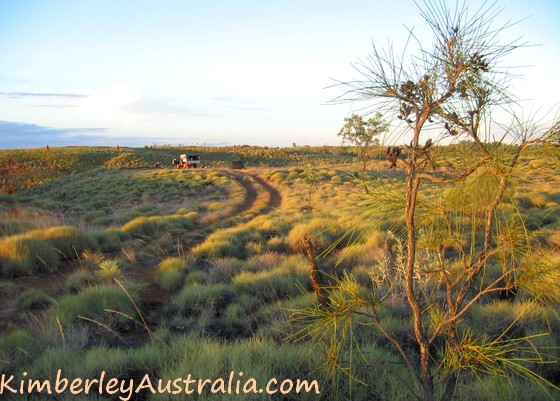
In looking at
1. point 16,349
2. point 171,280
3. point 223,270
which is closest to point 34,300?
point 171,280

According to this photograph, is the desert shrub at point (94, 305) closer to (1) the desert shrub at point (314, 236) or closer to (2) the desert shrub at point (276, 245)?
(2) the desert shrub at point (276, 245)

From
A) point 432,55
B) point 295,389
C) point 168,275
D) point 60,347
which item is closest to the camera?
point 432,55

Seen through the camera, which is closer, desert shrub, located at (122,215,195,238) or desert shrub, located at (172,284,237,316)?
desert shrub, located at (172,284,237,316)

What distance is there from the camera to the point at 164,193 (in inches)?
1155

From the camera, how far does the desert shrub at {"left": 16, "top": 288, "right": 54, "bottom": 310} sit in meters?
6.76

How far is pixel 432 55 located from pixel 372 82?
12.4 inches

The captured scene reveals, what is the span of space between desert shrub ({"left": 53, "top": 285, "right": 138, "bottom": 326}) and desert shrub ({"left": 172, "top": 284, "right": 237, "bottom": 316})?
800 mm

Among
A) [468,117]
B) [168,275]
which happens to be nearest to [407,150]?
[468,117]

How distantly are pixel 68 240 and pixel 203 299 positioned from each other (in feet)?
21.3

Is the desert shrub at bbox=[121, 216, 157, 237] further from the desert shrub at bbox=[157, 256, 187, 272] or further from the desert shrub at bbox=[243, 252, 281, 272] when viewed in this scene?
the desert shrub at bbox=[243, 252, 281, 272]

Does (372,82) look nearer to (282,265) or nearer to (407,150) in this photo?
(407,150)

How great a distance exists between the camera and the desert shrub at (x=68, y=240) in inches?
409

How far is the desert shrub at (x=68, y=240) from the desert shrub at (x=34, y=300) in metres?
3.21

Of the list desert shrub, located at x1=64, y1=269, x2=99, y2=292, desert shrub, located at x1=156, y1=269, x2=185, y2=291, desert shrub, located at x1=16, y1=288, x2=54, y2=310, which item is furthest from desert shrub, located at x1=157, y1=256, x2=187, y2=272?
desert shrub, located at x1=16, y1=288, x2=54, y2=310
